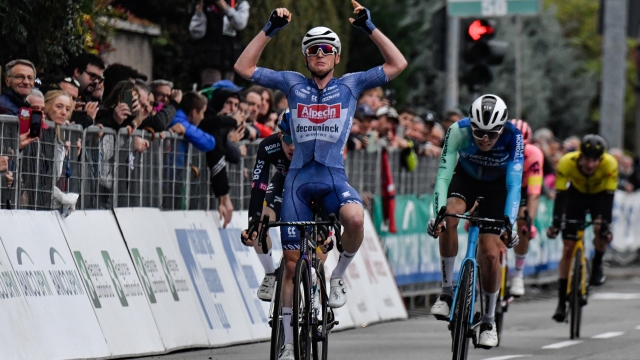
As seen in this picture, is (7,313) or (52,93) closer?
(7,313)

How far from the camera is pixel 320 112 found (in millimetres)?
10828

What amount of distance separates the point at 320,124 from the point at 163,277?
2.90m

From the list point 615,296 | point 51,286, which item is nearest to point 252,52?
point 51,286

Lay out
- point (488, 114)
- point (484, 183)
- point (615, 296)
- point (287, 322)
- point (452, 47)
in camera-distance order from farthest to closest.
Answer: point (615, 296) → point (452, 47) → point (484, 183) → point (488, 114) → point (287, 322)

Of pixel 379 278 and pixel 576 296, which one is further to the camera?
pixel 379 278

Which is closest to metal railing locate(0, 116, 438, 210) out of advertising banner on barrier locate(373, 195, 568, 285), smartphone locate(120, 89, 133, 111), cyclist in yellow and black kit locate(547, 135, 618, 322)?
smartphone locate(120, 89, 133, 111)

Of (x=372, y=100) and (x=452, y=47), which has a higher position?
(x=452, y=47)

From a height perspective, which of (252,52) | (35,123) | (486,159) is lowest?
(486,159)

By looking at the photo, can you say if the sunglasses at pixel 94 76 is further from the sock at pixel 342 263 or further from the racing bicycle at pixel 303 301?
the racing bicycle at pixel 303 301

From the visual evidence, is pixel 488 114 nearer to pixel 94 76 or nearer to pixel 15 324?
pixel 94 76

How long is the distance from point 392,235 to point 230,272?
209 inches

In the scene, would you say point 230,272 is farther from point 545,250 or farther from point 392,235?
point 545,250

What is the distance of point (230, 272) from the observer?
569 inches

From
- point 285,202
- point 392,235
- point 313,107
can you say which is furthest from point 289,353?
point 392,235
